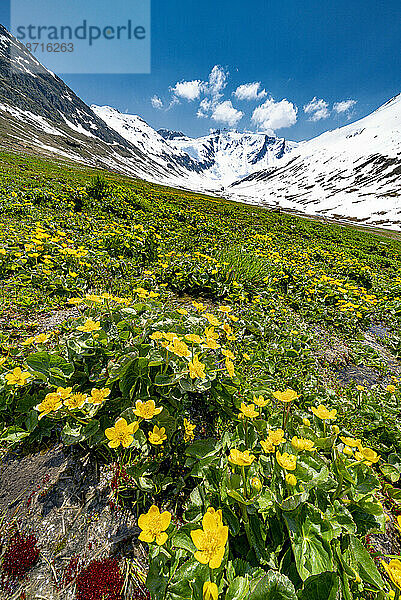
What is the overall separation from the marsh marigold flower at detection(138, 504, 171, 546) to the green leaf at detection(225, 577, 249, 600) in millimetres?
402

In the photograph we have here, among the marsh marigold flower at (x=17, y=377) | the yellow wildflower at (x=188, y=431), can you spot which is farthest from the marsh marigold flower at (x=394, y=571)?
the marsh marigold flower at (x=17, y=377)

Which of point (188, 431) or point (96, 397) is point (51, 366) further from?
point (188, 431)

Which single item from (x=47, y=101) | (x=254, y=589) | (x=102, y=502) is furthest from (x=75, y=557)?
(x=47, y=101)

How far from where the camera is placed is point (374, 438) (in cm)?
288

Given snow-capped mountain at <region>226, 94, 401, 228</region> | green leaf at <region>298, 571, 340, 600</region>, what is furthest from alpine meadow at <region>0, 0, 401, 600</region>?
snow-capped mountain at <region>226, 94, 401, 228</region>

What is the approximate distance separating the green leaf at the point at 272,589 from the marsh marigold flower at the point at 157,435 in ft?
3.05

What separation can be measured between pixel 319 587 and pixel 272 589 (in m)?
0.30

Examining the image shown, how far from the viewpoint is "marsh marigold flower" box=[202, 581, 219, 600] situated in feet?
3.96

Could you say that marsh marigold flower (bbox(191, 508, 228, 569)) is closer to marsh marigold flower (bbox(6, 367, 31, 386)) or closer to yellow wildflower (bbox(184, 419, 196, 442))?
yellow wildflower (bbox(184, 419, 196, 442))

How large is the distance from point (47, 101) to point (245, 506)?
10955 inches

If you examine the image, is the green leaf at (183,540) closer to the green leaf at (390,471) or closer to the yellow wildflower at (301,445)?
the yellow wildflower at (301,445)

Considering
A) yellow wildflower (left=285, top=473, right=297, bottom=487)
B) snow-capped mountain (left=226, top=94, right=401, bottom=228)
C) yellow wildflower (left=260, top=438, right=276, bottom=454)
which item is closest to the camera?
yellow wildflower (left=285, top=473, right=297, bottom=487)

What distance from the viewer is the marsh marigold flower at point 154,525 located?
4.76ft

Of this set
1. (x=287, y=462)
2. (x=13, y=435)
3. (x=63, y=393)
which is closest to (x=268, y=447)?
(x=287, y=462)
